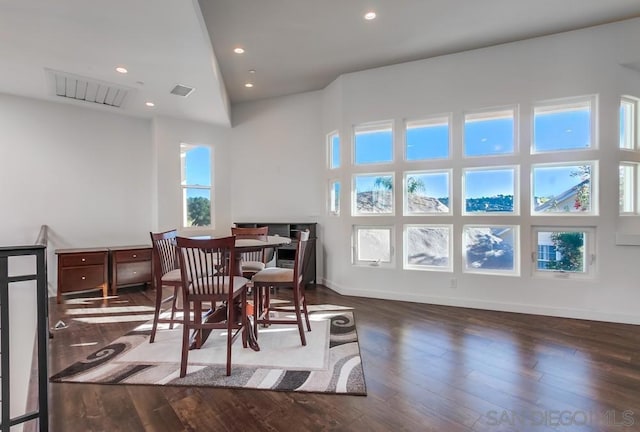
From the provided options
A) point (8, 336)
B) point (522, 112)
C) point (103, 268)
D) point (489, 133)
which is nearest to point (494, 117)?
point (489, 133)

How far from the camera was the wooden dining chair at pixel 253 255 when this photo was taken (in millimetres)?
3357

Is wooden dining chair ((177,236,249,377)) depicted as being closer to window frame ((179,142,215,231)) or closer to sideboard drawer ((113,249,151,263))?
sideboard drawer ((113,249,151,263))

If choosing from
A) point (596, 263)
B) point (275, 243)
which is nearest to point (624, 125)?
point (596, 263)

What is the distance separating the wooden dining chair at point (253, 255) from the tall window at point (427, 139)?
229 cm

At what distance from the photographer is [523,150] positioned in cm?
381

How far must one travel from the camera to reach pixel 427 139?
436 cm

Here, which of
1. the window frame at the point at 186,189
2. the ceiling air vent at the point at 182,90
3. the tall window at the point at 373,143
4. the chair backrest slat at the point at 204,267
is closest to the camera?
the chair backrest slat at the point at 204,267

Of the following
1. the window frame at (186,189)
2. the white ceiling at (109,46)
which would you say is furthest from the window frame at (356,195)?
the window frame at (186,189)

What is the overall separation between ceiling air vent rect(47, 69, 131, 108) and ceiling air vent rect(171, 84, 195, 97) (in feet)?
1.94

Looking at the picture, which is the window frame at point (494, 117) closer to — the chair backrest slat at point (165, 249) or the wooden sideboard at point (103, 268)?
the chair backrest slat at point (165, 249)

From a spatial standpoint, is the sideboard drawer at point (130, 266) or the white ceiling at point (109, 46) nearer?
the white ceiling at point (109, 46)

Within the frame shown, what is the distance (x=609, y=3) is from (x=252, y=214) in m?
5.37

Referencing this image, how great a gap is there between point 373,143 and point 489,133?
1511 mm

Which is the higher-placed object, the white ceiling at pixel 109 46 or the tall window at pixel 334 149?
the white ceiling at pixel 109 46
